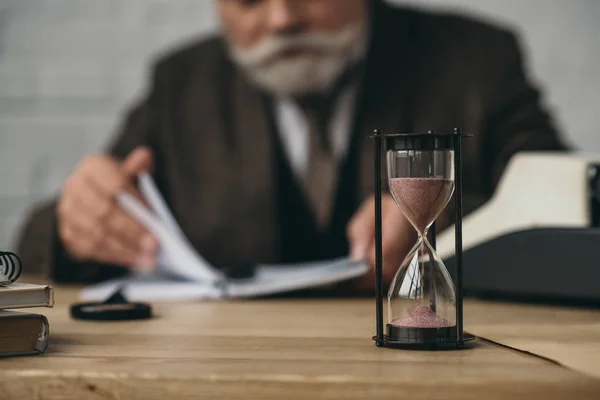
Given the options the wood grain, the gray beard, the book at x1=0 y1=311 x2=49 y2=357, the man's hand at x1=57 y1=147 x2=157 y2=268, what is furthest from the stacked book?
the gray beard

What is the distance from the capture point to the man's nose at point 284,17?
211cm

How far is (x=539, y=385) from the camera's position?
0.54m

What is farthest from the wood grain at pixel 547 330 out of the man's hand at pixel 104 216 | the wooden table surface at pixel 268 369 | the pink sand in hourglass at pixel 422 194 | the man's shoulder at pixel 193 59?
the man's shoulder at pixel 193 59

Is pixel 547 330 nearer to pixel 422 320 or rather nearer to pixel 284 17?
pixel 422 320

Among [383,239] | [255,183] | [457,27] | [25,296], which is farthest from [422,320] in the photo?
[457,27]

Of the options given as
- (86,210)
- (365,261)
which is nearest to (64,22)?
(86,210)

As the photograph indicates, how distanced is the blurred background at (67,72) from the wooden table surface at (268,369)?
5.87ft

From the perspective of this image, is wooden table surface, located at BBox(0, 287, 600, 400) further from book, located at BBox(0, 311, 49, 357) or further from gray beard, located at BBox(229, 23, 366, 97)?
gray beard, located at BBox(229, 23, 366, 97)

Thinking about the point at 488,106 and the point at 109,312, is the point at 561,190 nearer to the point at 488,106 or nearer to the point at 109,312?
the point at 109,312

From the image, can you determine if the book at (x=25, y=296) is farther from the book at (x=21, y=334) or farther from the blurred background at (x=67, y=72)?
the blurred background at (x=67, y=72)

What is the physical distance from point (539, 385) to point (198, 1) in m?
2.13

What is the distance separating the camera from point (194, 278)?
4.19 feet

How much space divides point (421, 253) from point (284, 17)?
150 centimetres

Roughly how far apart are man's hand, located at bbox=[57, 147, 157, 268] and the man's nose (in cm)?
66
